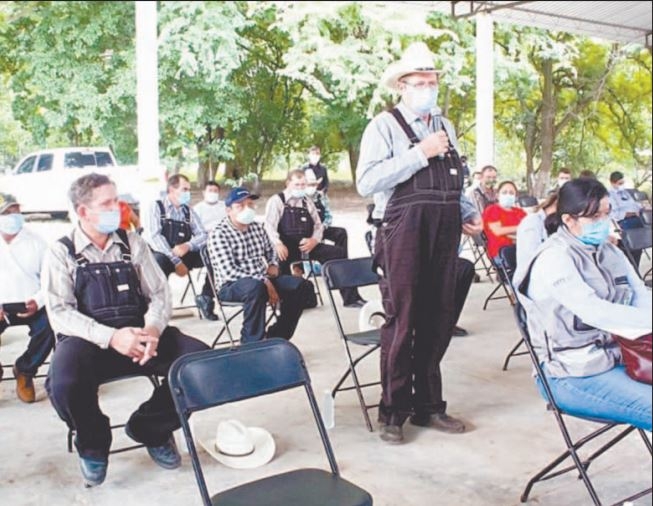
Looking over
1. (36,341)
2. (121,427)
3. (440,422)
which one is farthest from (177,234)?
(440,422)

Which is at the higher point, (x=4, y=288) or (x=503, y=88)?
(x=503, y=88)

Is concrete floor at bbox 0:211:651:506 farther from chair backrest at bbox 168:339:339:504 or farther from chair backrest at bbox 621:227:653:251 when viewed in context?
chair backrest at bbox 621:227:653:251

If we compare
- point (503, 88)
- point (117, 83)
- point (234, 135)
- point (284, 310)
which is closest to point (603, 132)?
point (503, 88)

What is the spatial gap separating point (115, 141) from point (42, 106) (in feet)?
2.51

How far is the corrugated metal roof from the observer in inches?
397

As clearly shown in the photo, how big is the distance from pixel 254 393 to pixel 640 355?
45.9 inches

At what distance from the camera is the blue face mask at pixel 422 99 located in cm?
323

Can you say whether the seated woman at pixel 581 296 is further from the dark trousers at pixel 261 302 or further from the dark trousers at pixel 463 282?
the dark trousers at pixel 261 302

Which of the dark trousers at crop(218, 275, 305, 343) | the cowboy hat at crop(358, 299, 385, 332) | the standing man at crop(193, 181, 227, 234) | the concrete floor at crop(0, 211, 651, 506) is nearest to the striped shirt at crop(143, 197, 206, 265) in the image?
the standing man at crop(193, 181, 227, 234)

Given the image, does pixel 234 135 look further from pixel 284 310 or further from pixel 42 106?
pixel 284 310

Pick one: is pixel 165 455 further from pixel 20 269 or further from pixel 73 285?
pixel 20 269

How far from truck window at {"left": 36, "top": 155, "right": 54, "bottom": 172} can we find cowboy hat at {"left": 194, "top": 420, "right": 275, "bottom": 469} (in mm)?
5007

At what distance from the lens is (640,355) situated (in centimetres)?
160

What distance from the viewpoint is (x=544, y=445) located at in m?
3.39
